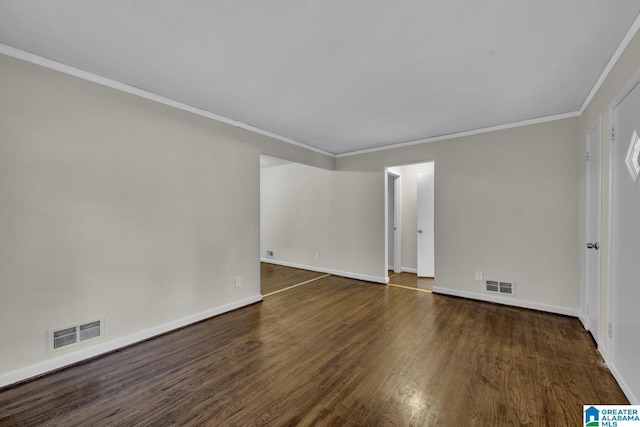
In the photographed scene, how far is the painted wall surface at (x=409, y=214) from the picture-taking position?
228 inches

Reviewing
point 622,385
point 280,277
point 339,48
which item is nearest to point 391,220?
point 280,277

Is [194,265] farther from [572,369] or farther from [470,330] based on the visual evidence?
[572,369]

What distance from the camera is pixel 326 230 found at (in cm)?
555

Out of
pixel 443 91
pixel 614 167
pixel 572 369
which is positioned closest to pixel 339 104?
pixel 443 91

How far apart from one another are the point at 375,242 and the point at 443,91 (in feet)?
9.23

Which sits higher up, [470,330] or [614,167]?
[614,167]

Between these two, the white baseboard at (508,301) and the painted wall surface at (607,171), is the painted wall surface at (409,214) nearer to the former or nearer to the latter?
the white baseboard at (508,301)

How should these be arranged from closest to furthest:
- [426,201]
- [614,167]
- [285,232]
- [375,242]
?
[614,167] < [375,242] < [426,201] < [285,232]

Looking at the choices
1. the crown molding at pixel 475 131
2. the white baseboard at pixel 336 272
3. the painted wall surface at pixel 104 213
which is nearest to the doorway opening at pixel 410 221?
the white baseboard at pixel 336 272

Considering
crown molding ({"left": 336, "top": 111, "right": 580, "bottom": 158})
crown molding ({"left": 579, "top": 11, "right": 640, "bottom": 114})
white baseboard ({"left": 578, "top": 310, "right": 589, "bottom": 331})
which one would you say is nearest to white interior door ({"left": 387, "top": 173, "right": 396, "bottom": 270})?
crown molding ({"left": 336, "top": 111, "right": 580, "bottom": 158})

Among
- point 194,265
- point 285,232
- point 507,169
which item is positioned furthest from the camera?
point 285,232

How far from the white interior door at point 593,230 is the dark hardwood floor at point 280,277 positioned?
3.76m

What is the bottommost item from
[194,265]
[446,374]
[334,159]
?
[446,374]

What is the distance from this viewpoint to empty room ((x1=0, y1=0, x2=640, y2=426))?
67.6 inches
